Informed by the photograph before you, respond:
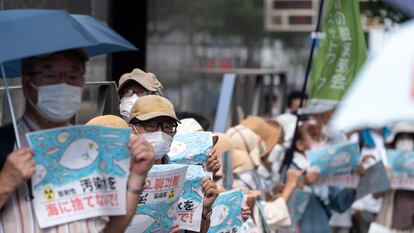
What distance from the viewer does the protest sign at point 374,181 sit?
11.2m

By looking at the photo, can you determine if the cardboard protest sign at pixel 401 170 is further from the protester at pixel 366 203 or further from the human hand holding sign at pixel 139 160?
the human hand holding sign at pixel 139 160

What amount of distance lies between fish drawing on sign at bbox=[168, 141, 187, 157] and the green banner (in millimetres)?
5179

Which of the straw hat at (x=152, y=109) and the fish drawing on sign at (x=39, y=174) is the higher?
the fish drawing on sign at (x=39, y=174)

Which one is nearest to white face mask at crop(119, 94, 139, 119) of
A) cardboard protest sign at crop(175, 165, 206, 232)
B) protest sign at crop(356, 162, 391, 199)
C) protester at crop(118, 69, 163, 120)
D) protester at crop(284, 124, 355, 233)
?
protester at crop(118, 69, 163, 120)

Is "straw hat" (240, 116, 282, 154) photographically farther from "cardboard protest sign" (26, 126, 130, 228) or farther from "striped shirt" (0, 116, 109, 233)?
"striped shirt" (0, 116, 109, 233)

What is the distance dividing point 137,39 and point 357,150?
3.98 meters

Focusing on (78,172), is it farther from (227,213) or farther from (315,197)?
(315,197)

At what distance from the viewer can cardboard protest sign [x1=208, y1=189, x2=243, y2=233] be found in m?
6.98

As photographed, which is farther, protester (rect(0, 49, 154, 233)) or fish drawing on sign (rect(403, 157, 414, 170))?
fish drawing on sign (rect(403, 157, 414, 170))

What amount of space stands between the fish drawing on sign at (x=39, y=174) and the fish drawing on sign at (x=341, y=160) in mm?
7144

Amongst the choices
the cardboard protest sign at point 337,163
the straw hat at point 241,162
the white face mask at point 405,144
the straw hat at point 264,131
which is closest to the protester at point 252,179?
the straw hat at point 241,162

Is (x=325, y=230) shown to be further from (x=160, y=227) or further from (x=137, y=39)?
(x=160, y=227)

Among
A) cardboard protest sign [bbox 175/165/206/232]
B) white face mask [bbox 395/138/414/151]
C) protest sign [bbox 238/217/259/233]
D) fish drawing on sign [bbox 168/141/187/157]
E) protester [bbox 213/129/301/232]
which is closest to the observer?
cardboard protest sign [bbox 175/165/206/232]

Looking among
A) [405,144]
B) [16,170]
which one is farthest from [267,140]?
[16,170]
